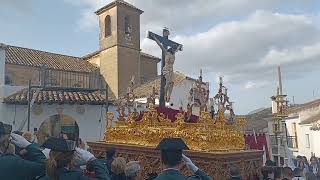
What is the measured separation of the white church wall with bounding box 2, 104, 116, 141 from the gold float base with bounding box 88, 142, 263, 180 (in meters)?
6.21

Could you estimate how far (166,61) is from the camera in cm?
823

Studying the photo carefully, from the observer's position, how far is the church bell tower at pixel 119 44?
90.5ft

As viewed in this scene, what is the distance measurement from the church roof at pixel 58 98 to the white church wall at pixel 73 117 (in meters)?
0.38

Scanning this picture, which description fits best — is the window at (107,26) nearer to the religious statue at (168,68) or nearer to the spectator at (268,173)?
the religious statue at (168,68)

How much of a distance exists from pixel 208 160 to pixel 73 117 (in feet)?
30.5

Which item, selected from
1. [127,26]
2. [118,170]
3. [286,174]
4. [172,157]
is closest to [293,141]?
[127,26]

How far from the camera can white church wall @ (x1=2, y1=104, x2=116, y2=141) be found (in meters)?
13.5

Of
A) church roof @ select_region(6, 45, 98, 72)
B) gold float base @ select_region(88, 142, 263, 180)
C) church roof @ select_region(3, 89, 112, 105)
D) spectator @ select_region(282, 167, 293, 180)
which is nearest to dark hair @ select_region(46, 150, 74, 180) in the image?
gold float base @ select_region(88, 142, 263, 180)

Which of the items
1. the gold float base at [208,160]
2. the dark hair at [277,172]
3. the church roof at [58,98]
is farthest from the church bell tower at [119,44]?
the dark hair at [277,172]

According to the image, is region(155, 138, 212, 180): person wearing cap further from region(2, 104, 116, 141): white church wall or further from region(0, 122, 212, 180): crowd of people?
region(2, 104, 116, 141): white church wall

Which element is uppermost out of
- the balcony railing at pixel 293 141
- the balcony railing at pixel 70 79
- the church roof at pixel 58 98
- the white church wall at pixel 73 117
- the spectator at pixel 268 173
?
the balcony railing at pixel 70 79

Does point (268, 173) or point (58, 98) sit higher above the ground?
point (58, 98)

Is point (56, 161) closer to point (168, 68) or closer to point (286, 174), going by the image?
point (286, 174)

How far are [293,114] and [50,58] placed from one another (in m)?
18.2
